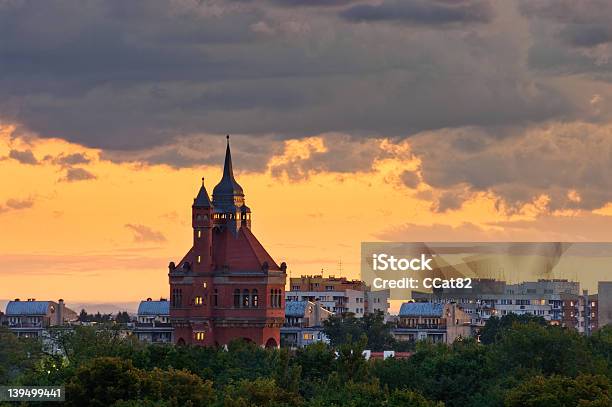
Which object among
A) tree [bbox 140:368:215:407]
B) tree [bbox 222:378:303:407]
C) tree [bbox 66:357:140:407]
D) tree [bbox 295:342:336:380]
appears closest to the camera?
tree [bbox 66:357:140:407]

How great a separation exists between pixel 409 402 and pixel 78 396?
21556mm

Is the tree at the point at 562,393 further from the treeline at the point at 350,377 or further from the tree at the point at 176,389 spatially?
the tree at the point at 176,389

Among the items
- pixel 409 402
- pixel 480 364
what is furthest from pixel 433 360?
pixel 409 402

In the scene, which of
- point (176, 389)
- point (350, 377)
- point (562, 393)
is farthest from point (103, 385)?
point (350, 377)

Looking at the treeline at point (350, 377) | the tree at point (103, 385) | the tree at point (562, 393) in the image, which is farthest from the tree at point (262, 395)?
the tree at point (562, 393)

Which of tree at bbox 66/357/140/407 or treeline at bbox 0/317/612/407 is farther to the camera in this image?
treeline at bbox 0/317/612/407

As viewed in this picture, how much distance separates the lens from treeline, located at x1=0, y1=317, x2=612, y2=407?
142875mm

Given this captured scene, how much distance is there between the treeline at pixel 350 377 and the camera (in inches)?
5625

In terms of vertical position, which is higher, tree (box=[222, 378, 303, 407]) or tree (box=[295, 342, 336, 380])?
tree (box=[295, 342, 336, 380])

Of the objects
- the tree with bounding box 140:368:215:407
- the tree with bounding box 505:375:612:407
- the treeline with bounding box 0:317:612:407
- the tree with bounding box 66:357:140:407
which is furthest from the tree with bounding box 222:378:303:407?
the tree with bounding box 505:375:612:407

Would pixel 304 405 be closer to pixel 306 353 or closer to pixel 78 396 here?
pixel 78 396

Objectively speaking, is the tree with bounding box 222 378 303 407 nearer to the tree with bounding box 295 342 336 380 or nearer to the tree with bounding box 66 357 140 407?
the tree with bounding box 66 357 140 407

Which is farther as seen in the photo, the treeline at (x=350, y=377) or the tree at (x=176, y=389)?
the tree at (x=176, y=389)

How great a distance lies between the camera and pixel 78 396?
142125 millimetres
